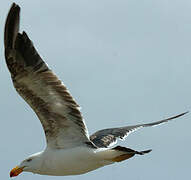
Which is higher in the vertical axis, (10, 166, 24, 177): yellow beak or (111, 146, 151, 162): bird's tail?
(111, 146, 151, 162): bird's tail

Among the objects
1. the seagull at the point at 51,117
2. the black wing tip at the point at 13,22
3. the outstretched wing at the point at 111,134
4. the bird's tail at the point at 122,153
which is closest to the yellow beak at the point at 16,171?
the seagull at the point at 51,117

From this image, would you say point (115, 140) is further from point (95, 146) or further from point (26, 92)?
point (26, 92)

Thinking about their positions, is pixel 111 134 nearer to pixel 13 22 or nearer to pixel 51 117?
pixel 51 117

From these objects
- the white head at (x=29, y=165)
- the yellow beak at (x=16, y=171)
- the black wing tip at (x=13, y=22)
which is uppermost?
the black wing tip at (x=13, y=22)

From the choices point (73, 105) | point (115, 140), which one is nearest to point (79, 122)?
point (73, 105)

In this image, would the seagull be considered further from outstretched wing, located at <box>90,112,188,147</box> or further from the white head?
outstretched wing, located at <box>90,112,188,147</box>

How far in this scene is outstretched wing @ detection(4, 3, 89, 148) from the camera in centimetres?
1850

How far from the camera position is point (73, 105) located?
62.9 ft

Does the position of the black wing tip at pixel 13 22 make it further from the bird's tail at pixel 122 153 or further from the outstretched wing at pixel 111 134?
the outstretched wing at pixel 111 134

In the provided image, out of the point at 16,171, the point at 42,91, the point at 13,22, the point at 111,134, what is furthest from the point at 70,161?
the point at 13,22

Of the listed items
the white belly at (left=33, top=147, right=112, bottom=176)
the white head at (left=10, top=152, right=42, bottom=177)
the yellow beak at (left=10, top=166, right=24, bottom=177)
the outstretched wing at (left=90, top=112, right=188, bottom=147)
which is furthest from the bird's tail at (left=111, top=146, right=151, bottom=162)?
the yellow beak at (left=10, top=166, right=24, bottom=177)

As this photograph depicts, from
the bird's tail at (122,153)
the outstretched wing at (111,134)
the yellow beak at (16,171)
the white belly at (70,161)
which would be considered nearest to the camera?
the bird's tail at (122,153)

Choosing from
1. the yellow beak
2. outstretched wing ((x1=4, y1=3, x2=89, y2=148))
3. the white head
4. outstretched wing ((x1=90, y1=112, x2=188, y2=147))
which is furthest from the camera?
outstretched wing ((x1=90, y1=112, x2=188, y2=147))

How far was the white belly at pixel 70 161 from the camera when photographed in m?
19.2
